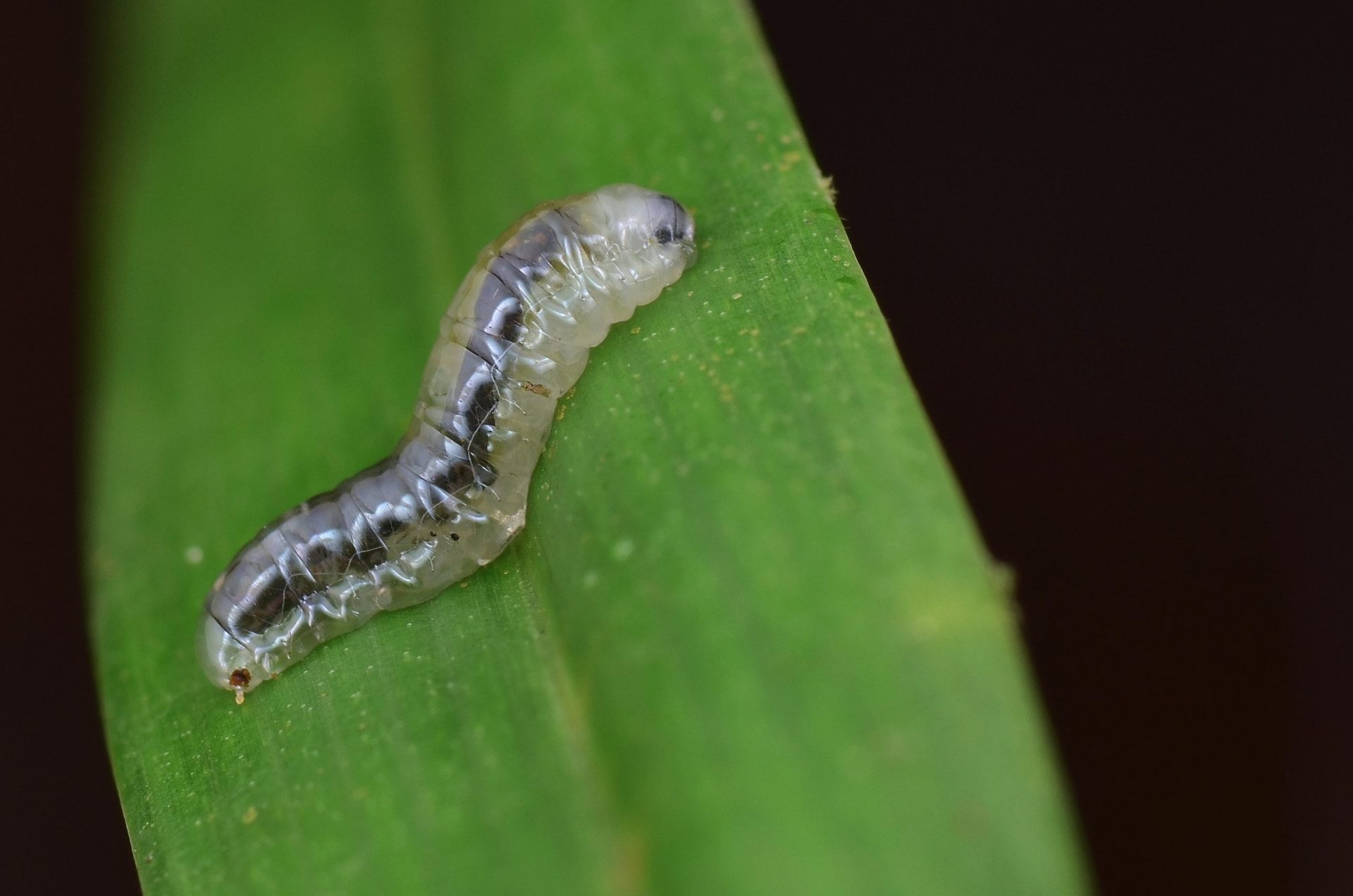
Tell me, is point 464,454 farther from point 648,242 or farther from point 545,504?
point 648,242

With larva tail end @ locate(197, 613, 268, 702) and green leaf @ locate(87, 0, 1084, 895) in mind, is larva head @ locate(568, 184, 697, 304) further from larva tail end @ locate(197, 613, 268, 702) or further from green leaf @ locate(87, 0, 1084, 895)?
larva tail end @ locate(197, 613, 268, 702)

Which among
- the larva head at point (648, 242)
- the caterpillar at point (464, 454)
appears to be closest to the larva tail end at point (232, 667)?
the caterpillar at point (464, 454)

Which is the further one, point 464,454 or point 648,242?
point 464,454

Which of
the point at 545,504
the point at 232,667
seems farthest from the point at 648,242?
the point at 232,667

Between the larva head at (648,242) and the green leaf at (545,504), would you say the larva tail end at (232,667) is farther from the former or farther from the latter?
the larva head at (648,242)

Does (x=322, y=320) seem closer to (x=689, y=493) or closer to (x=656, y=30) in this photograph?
(x=656, y=30)

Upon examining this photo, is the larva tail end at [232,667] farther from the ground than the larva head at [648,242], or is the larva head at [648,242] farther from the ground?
the larva head at [648,242]

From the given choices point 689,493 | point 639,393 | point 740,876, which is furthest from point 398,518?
point 740,876
